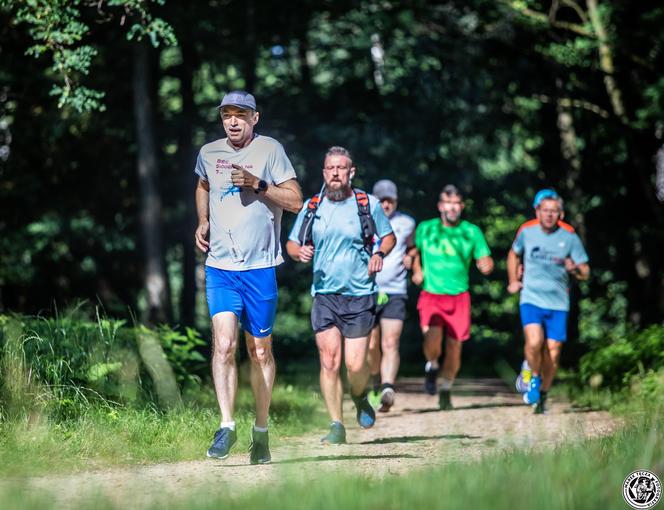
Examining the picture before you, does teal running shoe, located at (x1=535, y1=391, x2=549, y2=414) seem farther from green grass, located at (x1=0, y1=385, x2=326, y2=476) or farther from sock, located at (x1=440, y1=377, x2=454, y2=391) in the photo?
green grass, located at (x1=0, y1=385, x2=326, y2=476)

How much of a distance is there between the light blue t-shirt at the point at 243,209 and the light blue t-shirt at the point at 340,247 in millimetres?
1728

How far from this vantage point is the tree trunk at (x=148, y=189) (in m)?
21.5

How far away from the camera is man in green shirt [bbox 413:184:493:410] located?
13914 millimetres

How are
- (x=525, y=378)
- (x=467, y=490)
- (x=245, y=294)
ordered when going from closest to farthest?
(x=467, y=490)
(x=245, y=294)
(x=525, y=378)

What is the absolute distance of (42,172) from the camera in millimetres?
24078

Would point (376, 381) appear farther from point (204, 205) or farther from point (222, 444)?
point (222, 444)

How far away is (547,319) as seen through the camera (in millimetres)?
13133

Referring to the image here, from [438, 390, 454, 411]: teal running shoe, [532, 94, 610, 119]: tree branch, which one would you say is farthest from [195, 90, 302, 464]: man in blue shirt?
[532, 94, 610, 119]: tree branch

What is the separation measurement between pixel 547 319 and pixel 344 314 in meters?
3.38

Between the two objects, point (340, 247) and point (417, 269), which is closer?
point (340, 247)

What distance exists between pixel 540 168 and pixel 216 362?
1867 centimetres

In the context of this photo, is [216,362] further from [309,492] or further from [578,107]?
[578,107]

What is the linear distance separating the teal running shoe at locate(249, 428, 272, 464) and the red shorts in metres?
5.61

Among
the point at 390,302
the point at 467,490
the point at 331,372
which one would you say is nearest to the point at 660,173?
the point at 390,302
